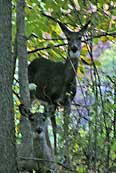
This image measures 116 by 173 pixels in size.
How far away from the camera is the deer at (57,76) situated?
6.04 metres

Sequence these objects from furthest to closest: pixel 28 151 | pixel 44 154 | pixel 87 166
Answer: pixel 44 154 → pixel 87 166 → pixel 28 151

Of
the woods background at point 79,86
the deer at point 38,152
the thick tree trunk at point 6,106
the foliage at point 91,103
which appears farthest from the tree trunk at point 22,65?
the deer at point 38,152

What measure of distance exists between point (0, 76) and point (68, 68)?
2.81 metres

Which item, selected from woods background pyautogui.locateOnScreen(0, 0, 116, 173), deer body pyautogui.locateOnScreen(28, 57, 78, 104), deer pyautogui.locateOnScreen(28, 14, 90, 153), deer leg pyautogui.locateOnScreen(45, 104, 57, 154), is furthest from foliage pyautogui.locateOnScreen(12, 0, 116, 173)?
deer body pyautogui.locateOnScreen(28, 57, 78, 104)

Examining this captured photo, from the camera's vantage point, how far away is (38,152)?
4805mm

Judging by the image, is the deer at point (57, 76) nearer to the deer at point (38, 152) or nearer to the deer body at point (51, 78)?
the deer body at point (51, 78)

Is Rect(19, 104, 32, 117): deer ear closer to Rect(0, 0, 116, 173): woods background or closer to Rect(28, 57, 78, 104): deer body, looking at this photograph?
Rect(0, 0, 116, 173): woods background

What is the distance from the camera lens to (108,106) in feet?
13.5

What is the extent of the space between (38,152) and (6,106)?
1383 mm

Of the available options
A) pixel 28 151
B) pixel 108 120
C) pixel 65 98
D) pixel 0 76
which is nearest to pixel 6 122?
pixel 0 76

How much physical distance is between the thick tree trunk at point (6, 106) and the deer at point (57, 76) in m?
1.90

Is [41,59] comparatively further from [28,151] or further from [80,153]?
[28,151]

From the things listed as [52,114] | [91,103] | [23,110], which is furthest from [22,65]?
[52,114]

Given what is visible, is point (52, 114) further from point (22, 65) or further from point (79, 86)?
point (22, 65)
